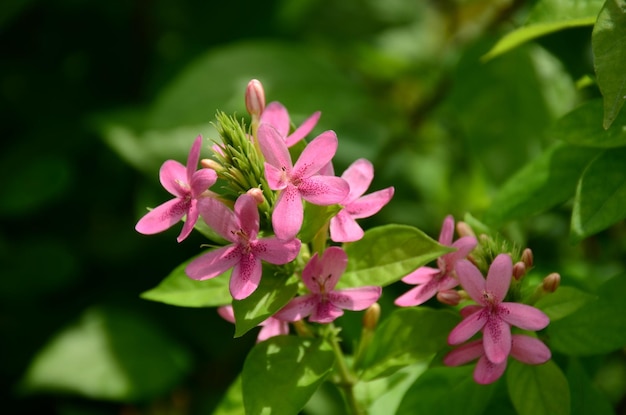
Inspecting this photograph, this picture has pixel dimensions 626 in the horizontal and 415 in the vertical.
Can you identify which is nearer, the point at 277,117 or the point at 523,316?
the point at 523,316

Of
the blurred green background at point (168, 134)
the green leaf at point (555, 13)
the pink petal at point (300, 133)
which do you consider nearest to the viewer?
the pink petal at point (300, 133)

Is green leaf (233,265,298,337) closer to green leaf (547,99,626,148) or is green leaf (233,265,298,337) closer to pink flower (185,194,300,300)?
pink flower (185,194,300,300)

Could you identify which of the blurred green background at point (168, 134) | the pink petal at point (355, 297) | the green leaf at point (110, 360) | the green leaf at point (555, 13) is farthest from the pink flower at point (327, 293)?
the green leaf at point (110, 360)

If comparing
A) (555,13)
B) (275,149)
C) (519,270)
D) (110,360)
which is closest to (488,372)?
(519,270)

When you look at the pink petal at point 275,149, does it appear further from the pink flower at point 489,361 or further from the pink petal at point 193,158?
the pink flower at point 489,361

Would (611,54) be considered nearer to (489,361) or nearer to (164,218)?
(489,361)
